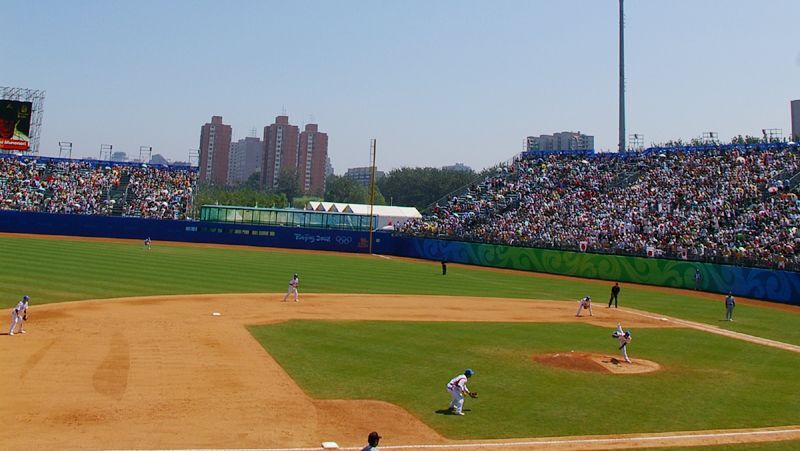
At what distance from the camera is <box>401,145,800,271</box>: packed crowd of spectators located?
49.9 metres

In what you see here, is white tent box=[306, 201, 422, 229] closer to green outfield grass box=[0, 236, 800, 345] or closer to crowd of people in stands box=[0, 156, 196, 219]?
crowd of people in stands box=[0, 156, 196, 219]

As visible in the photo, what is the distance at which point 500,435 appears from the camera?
1415 cm

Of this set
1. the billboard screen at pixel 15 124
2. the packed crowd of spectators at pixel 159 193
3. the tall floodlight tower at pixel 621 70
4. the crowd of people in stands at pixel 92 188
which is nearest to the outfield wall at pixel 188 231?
the crowd of people in stands at pixel 92 188

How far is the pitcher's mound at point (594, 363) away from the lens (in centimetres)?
2097

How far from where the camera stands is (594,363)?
71.4ft

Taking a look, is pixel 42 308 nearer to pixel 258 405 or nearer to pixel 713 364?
pixel 258 405

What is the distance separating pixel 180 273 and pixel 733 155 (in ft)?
171

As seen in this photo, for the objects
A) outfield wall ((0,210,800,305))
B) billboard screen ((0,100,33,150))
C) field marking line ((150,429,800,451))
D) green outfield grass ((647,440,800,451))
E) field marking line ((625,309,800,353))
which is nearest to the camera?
field marking line ((150,429,800,451))

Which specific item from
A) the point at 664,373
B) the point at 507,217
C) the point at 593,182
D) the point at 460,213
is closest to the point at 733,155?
the point at 593,182

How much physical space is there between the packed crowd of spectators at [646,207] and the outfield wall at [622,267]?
94 centimetres

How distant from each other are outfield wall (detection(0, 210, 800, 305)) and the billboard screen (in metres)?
8.25

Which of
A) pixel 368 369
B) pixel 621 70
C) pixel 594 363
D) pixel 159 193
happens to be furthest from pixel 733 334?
pixel 159 193

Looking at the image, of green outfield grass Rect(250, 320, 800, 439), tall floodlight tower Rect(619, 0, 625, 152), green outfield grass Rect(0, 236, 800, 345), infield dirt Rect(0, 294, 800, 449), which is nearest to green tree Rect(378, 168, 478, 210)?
tall floodlight tower Rect(619, 0, 625, 152)

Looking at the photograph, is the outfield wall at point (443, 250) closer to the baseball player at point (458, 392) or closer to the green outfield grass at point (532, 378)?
the green outfield grass at point (532, 378)
